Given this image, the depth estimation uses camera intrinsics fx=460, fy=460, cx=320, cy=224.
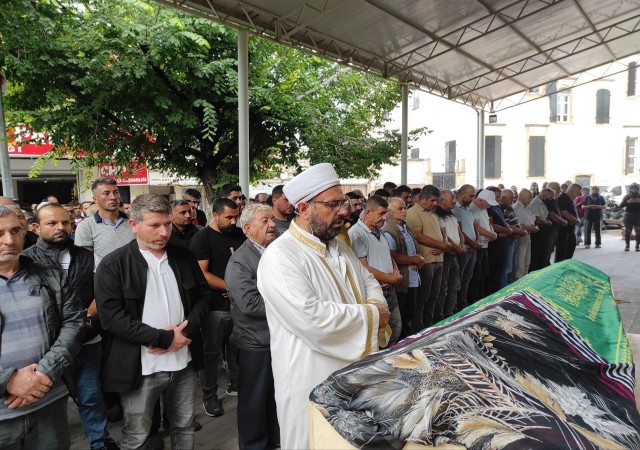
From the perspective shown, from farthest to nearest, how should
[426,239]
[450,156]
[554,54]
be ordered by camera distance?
[450,156] → [554,54] → [426,239]

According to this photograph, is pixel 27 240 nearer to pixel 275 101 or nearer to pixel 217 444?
pixel 217 444

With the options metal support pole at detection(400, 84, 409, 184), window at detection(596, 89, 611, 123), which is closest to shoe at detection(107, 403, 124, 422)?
metal support pole at detection(400, 84, 409, 184)

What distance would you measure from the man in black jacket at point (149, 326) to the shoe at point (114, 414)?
1287 mm

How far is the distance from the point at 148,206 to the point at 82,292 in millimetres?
879

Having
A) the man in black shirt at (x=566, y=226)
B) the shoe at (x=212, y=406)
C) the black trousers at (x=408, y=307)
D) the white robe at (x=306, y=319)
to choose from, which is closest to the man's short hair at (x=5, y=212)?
the white robe at (x=306, y=319)

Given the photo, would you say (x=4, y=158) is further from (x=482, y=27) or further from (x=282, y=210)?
(x=482, y=27)

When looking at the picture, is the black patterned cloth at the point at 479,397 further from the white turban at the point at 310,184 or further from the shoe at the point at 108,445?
the shoe at the point at 108,445

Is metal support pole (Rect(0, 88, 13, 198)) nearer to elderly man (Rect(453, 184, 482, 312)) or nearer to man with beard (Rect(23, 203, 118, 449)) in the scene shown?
man with beard (Rect(23, 203, 118, 449))

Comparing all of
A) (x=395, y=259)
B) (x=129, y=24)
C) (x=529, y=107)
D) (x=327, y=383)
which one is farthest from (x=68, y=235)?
(x=529, y=107)

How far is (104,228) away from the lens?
12.5 feet

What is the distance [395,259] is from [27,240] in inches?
133

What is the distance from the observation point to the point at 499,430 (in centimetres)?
144

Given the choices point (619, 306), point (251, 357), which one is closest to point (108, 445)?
point (251, 357)

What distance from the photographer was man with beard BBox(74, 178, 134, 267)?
3.74 meters
